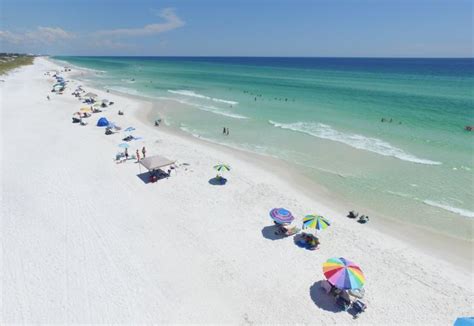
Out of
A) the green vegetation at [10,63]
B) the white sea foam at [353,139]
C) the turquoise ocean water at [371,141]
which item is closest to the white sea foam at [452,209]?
the turquoise ocean water at [371,141]

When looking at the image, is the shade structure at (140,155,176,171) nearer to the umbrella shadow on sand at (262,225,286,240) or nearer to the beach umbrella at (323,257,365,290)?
the umbrella shadow on sand at (262,225,286,240)

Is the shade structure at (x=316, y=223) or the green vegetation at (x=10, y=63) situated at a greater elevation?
the green vegetation at (x=10, y=63)

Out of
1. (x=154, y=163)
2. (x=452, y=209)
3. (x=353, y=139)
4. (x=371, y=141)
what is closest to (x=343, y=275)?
(x=452, y=209)

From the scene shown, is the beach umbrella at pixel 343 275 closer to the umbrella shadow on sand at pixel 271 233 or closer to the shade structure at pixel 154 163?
the umbrella shadow on sand at pixel 271 233

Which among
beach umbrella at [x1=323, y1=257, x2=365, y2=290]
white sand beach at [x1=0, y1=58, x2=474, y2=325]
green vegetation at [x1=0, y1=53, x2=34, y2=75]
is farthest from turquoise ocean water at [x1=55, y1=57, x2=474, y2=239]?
green vegetation at [x1=0, y1=53, x2=34, y2=75]

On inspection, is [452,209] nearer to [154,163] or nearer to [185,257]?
[185,257]
